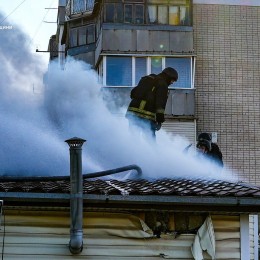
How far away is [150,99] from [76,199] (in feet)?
21.1

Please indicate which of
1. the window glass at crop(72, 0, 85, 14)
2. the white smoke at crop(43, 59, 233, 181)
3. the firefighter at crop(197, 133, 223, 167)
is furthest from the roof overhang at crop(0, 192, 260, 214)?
the window glass at crop(72, 0, 85, 14)

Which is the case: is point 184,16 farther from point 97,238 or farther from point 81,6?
point 97,238

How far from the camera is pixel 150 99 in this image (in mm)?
16516

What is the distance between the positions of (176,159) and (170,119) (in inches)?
473

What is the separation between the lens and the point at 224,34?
94.9 ft

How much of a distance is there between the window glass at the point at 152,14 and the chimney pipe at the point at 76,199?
57.0 ft

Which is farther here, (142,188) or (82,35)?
(82,35)

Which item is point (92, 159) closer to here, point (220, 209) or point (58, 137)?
point (58, 137)

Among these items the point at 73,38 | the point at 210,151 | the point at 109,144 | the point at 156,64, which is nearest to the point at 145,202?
the point at 109,144

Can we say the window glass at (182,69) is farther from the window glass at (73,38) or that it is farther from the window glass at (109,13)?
the window glass at (73,38)

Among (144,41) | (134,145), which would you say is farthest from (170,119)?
(134,145)

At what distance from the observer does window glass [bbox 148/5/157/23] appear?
2756 cm

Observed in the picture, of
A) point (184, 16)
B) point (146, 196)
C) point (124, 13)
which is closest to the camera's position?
point (146, 196)

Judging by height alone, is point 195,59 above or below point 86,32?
below
